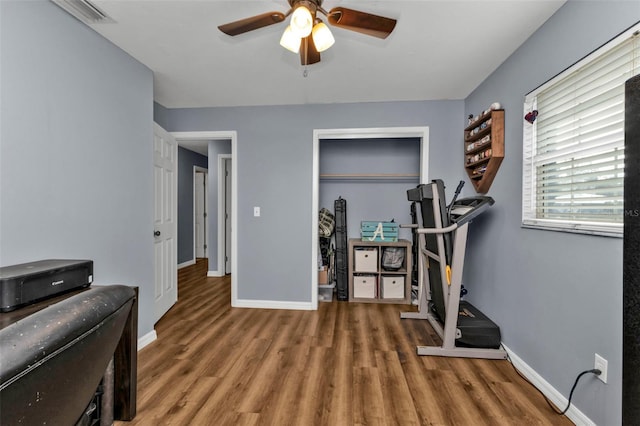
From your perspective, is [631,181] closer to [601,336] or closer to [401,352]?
[601,336]

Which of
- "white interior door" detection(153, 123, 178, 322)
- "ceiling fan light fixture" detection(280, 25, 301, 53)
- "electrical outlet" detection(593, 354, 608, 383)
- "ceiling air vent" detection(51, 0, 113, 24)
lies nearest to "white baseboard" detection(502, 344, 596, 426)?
"electrical outlet" detection(593, 354, 608, 383)

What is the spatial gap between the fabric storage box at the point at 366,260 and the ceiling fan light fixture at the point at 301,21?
2601mm

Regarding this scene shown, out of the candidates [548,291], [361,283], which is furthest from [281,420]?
[361,283]

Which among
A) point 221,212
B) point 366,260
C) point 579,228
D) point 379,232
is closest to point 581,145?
point 579,228

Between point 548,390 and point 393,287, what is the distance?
1834 millimetres

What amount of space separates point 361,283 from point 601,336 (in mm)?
2329

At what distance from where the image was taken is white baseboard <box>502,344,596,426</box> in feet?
4.91

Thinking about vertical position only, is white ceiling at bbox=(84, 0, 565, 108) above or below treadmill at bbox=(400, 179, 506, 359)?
above

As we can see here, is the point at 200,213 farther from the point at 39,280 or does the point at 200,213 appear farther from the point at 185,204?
the point at 39,280

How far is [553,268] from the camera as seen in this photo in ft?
5.59

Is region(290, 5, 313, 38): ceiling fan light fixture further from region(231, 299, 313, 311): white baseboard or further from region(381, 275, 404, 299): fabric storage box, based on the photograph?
region(381, 275, 404, 299): fabric storage box

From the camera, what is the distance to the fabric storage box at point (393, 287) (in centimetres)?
348

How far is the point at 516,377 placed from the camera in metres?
1.94

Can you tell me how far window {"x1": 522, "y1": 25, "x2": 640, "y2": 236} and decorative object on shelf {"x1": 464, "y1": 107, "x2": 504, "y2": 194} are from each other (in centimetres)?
27
